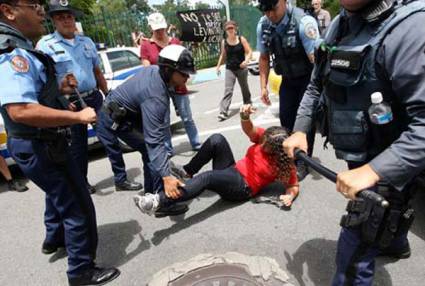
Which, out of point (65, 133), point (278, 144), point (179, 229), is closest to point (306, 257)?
point (278, 144)

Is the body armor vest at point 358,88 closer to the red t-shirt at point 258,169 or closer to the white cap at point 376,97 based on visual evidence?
the white cap at point 376,97

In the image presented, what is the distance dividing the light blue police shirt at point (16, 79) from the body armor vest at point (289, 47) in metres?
2.31

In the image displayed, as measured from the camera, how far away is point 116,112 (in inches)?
127

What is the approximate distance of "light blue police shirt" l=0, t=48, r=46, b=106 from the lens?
76.5 inches

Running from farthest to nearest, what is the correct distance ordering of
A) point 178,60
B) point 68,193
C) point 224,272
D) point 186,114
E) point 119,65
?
point 119,65
point 186,114
point 178,60
point 224,272
point 68,193

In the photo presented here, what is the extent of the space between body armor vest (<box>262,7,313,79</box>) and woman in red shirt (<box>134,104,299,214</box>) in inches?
29.0

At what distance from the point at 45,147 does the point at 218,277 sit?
4.67 feet

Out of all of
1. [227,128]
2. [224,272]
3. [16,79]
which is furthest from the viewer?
[227,128]

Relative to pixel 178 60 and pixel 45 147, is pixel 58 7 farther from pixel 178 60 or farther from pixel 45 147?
pixel 45 147

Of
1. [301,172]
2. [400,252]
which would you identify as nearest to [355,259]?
[400,252]

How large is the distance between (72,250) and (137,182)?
1.77m

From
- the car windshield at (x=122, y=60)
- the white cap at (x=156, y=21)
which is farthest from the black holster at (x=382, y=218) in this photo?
the car windshield at (x=122, y=60)

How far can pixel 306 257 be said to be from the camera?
2.57 m

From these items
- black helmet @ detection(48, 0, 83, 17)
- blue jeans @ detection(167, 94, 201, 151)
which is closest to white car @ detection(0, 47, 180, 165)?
blue jeans @ detection(167, 94, 201, 151)
